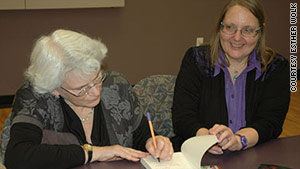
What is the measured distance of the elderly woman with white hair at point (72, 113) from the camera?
5.81ft

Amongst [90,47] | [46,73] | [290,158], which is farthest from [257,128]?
[46,73]

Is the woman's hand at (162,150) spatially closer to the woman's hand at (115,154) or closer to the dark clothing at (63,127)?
the woman's hand at (115,154)

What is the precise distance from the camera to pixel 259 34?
2.40 m

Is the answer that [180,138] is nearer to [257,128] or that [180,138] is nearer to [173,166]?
[257,128]

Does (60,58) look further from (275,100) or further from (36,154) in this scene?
(275,100)

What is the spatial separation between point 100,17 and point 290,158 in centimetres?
364

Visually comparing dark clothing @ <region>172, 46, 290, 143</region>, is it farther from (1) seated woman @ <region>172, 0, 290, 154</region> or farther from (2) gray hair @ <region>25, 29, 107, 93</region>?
(2) gray hair @ <region>25, 29, 107, 93</region>

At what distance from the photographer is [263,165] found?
68.8 inches

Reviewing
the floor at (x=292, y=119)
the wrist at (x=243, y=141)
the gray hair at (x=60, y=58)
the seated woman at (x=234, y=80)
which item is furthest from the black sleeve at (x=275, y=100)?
the floor at (x=292, y=119)

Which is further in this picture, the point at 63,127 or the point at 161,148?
the point at 63,127

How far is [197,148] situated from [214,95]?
0.76 metres

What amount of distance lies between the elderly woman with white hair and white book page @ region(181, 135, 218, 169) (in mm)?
77

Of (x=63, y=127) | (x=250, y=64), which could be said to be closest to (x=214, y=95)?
(x=250, y=64)

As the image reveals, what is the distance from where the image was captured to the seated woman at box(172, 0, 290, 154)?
2332mm
